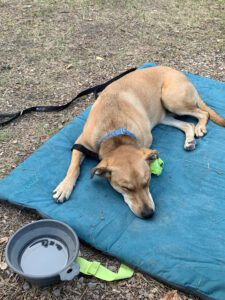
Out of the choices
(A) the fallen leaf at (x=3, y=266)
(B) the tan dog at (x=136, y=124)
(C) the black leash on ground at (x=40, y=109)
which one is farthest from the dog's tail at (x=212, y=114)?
(A) the fallen leaf at (x=3, y=266)

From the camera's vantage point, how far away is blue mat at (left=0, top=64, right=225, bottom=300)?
12.5ft

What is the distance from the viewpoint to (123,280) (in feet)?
12.7

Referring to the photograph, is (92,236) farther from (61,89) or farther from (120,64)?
(120,64)

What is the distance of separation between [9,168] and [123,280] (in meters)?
2.13

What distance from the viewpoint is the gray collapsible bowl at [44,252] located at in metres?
3.60

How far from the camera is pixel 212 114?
5836 millimetres

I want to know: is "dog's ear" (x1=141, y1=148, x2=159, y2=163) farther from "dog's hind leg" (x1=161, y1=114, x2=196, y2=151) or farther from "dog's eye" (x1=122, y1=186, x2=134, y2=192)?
"dog's hind leg" (x1=161, y1=114, x2=196, y2=151)

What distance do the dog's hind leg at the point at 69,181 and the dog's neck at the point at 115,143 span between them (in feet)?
1.17

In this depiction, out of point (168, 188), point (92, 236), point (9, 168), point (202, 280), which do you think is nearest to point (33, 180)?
point (9, 168)

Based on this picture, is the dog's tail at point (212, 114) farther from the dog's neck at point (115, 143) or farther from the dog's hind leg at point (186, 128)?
the dog's neck at point (115, 143)

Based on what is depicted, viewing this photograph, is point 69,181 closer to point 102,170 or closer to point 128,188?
point 102,170

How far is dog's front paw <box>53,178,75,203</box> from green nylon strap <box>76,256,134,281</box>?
0.79 meters

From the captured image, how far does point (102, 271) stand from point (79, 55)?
4.86 metres

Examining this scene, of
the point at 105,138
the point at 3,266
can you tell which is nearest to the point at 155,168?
the point at 105,138
